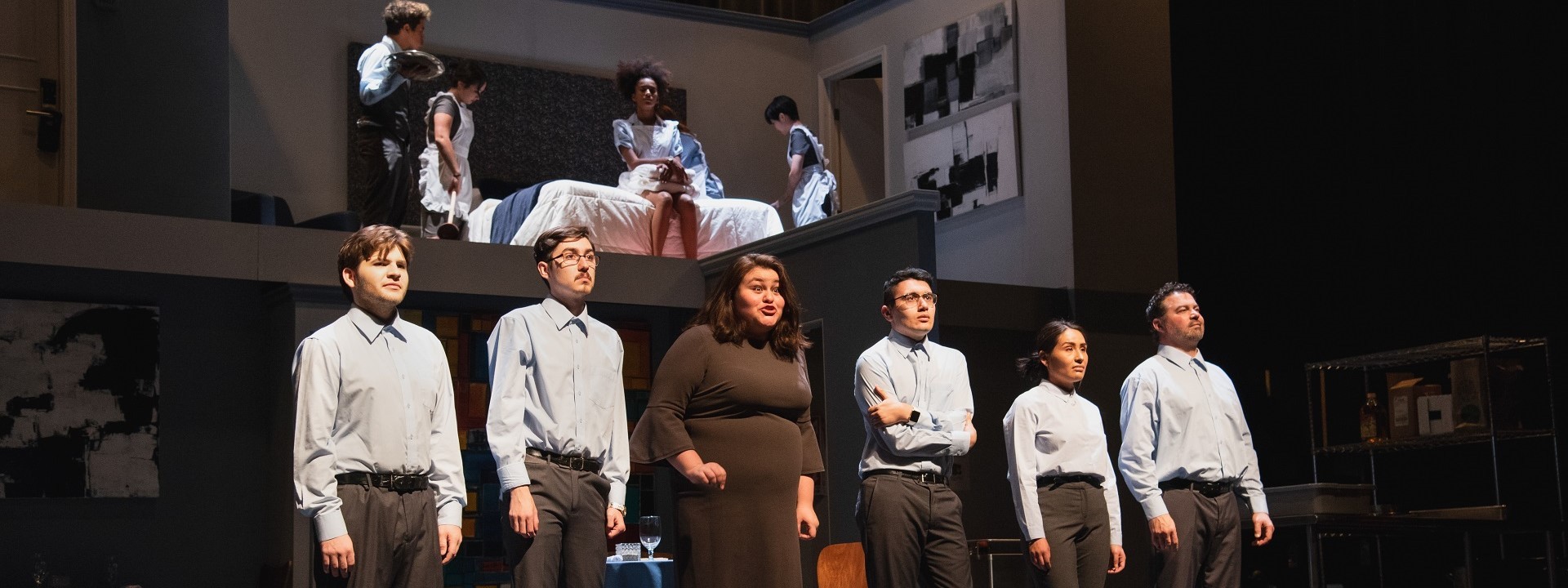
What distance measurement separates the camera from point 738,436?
3.33m

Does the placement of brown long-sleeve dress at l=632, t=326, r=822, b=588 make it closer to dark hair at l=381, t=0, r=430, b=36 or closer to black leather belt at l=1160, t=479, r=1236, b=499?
black leather belt at l=1160, t=479, r=1236, b=499

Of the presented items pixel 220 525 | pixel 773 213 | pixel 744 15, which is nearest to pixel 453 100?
pixel 773 213

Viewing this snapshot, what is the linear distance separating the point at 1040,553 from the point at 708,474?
1.33 metres

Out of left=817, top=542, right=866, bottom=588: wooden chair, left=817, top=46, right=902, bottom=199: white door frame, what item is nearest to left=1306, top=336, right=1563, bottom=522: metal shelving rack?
left=817, top=542, right=866, bottom=588: wooden chair

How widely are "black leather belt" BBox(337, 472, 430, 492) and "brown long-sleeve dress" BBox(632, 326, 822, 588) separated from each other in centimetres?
47

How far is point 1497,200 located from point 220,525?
5.58m

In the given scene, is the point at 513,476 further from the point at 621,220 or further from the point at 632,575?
the point at 621,220

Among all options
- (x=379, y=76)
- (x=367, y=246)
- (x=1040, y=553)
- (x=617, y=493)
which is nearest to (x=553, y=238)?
(x=367, y=246)

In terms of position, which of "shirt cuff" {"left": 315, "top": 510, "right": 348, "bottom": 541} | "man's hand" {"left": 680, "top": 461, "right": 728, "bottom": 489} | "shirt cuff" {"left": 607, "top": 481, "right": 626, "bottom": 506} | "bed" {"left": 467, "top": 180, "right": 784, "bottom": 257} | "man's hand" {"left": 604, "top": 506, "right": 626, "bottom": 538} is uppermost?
"bed" {"left": 467, "top": 180, "right": 784, "bottom": 257}

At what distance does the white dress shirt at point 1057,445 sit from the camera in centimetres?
438

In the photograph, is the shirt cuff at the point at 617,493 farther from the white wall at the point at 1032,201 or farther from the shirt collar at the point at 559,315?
the white wall at the point at 1032,201

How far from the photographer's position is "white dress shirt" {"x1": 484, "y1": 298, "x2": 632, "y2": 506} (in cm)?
371

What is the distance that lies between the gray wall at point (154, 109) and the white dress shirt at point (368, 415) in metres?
4.12

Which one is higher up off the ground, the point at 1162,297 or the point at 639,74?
the point at 639,74
